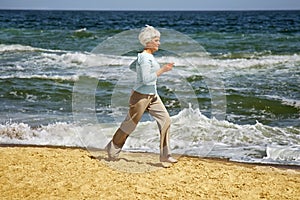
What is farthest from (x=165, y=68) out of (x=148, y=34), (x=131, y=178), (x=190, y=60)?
(x=190, y=60)

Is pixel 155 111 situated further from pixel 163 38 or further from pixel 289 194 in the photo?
pixel 163 38

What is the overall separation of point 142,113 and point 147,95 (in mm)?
276

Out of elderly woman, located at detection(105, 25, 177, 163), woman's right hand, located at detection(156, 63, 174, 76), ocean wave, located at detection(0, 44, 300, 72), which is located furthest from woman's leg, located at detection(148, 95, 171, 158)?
ocean wave, located at detection(0, 44, 300, 72)

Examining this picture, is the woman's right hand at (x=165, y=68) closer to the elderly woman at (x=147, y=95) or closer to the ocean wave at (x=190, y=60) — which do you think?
the elderly woman at (x=147, y=95)

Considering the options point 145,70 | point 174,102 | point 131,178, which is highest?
point 145,70

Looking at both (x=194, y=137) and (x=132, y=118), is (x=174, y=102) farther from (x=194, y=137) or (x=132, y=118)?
(x=132, y=118)

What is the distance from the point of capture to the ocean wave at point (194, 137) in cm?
734

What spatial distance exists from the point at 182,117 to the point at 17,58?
13.3 metres

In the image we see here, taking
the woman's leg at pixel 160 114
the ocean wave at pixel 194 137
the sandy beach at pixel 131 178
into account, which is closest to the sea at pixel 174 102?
the ocean wave at pixel 194 137

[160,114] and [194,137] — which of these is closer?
[160,114]

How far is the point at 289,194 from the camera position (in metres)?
5.09

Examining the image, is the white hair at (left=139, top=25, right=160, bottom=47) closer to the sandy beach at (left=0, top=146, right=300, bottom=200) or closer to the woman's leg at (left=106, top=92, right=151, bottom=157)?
the woman's leg at (left=106, top=92, right=151, bottom=157)

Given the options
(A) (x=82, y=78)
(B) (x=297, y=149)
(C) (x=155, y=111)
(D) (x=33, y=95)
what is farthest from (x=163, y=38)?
(C) (x=155, y=111)

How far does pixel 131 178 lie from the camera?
5.41 m
